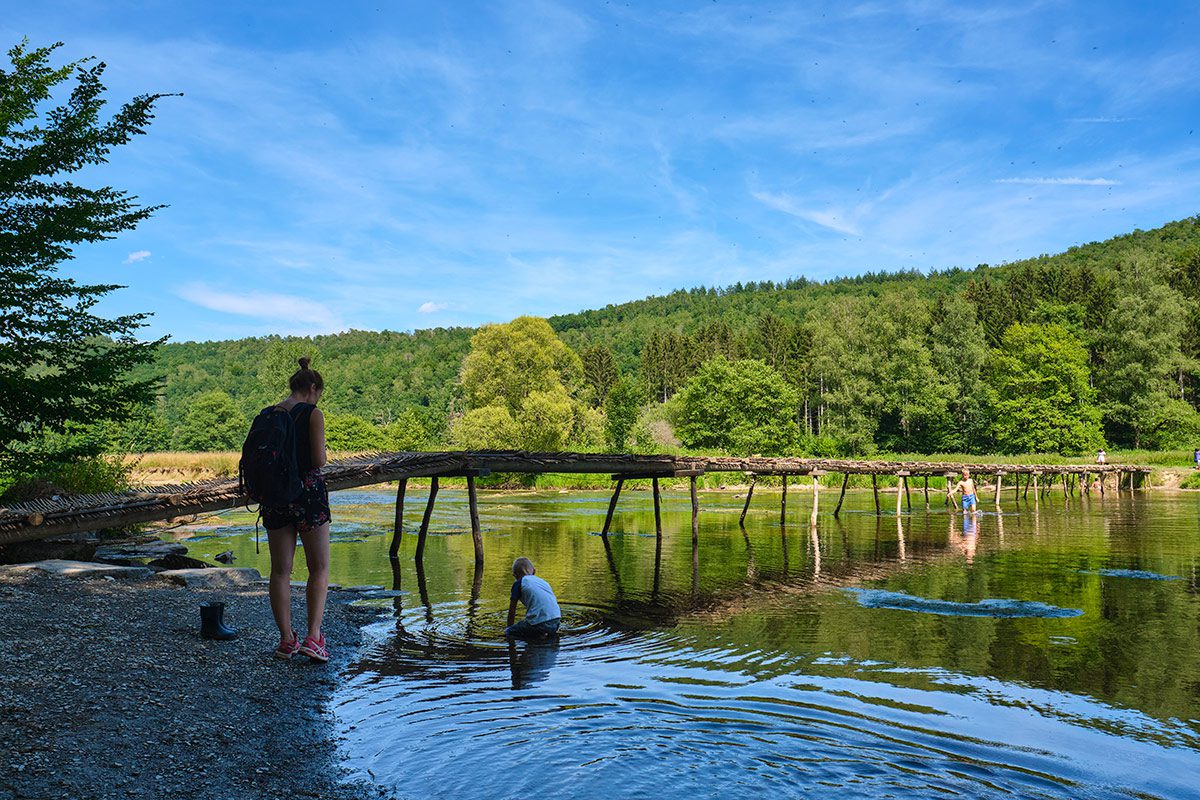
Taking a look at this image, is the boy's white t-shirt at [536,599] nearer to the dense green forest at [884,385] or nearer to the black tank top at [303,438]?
the black tank top at [303,438]

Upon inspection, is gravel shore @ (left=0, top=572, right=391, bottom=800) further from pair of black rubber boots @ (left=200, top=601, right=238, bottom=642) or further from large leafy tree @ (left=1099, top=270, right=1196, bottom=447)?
large leafy tree @ (left=1099, top=270, right=1196, bottom=447)

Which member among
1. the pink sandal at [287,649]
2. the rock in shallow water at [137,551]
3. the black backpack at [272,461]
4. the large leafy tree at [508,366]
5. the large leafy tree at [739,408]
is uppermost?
the large leafy tree at [508,366]

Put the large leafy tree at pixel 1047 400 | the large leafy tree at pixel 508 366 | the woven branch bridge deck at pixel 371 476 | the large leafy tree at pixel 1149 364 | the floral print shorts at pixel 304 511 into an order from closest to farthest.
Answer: the floral print shorts at pixel 304 511
the woven branch bridge deck at pixel 371 476
the large leafy tree at pixel 508 366
the large leafy tree at pixel 1047 400
the large leafy tree at pixel 1149 364

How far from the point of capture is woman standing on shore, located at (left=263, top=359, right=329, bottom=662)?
7.55m

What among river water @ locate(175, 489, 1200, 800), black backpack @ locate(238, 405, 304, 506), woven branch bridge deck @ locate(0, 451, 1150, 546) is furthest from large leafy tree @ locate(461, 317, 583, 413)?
black backpack @ locate(238, 405, 304, 506)

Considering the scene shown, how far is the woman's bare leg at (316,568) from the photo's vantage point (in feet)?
25.2

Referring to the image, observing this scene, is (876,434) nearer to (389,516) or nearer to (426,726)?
(389,516)

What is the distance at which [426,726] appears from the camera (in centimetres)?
707

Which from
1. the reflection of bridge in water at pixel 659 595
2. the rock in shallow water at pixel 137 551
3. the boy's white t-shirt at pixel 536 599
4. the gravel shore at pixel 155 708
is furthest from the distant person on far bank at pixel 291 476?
the rock in shallow water at pixel 137 551

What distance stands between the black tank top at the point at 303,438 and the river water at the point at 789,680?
219 cm

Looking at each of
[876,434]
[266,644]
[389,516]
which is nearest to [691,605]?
[266,644]

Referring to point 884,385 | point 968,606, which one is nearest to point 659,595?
point 968,606

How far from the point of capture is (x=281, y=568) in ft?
25.8

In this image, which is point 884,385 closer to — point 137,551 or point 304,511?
point 137,551
